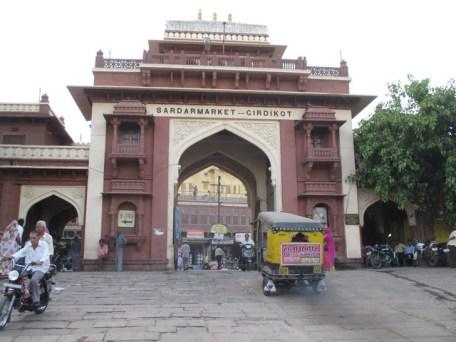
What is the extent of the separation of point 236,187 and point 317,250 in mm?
40666

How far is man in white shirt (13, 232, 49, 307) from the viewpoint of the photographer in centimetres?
652

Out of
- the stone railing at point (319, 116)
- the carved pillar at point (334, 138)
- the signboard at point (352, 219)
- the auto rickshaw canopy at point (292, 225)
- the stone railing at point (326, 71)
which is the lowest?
the auto rickshaw canopy at point (292, 225)

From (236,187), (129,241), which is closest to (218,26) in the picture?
(129,241)

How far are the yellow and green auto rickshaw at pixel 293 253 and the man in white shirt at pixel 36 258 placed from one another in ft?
14.2

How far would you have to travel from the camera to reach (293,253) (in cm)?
914

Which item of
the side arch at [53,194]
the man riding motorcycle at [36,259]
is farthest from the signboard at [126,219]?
the man riding motorcycle at [36,259]

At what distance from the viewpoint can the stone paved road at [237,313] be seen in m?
5.93

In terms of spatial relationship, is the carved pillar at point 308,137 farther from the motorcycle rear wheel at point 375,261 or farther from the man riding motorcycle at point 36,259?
the man riding motorcycle at point 36,259

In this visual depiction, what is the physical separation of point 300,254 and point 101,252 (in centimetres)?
855

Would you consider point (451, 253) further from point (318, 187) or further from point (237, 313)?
point (237, 313)

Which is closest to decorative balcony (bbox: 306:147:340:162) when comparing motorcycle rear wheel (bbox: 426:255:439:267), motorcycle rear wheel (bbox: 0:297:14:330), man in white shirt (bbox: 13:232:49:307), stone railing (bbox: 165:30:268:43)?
motorcycle rear wheel (bbox: 426:255:439:267)

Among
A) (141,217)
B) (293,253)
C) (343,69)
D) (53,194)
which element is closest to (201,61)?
(343,69)

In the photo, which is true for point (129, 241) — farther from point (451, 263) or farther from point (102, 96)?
point (451, 263)

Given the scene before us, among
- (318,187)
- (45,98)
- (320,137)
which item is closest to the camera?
(318,187)
